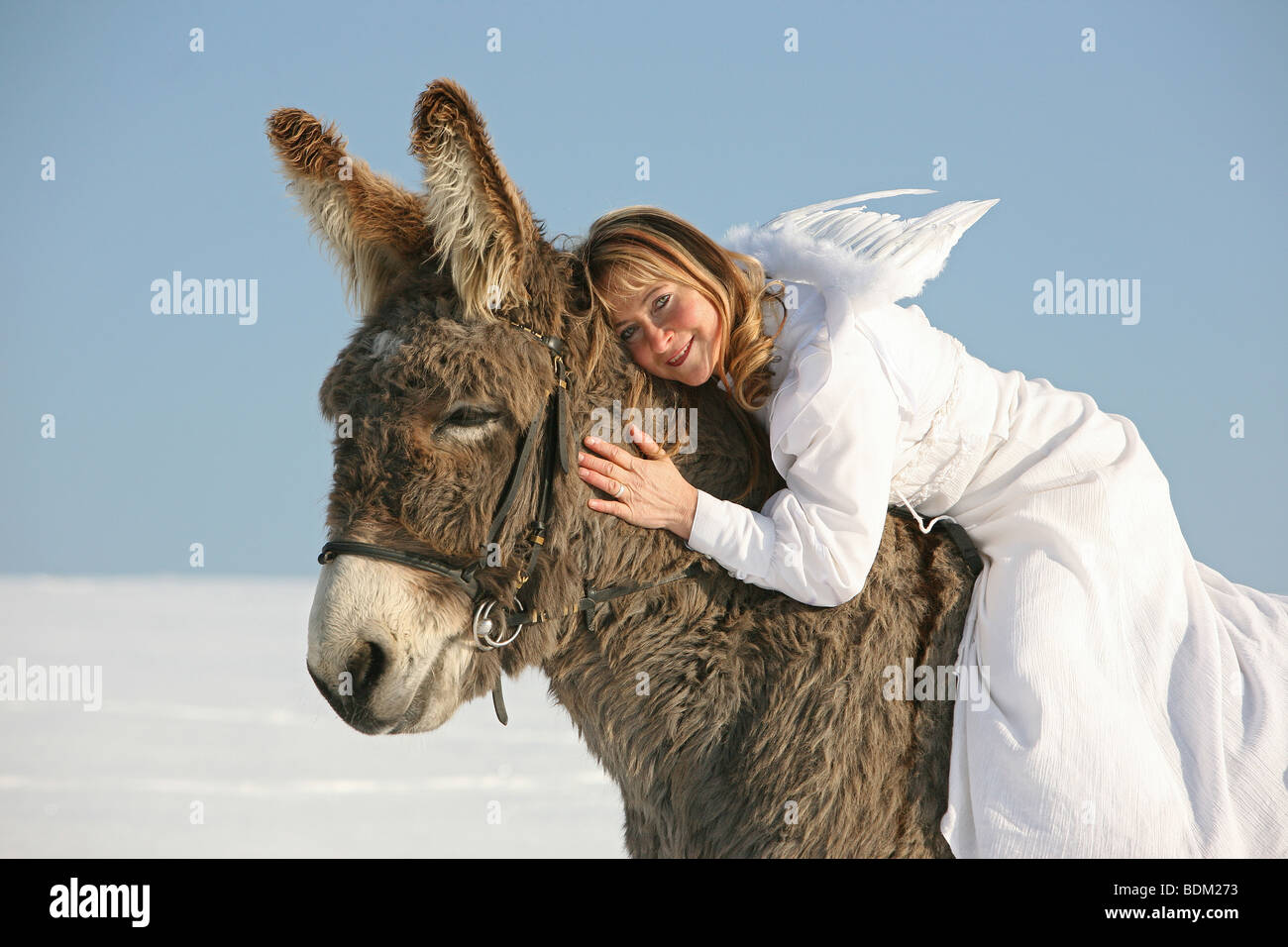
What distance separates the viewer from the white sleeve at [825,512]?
2.66m

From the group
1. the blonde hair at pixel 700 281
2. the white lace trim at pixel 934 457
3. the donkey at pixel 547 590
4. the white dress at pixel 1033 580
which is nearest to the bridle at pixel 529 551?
the donkey at pixel 547 590

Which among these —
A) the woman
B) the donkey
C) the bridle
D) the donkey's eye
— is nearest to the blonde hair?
the woman

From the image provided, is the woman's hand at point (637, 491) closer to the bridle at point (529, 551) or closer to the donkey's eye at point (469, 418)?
the bridle at point (529, 551)

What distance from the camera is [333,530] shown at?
108 inches

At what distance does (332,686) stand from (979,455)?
1887 millimetres

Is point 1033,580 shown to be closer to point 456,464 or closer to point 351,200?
point 456,464

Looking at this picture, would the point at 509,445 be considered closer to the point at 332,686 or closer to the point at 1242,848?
the point at 332,686

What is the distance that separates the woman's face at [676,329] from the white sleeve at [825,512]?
1.18ft

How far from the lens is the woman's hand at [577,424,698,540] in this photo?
276 centimetres

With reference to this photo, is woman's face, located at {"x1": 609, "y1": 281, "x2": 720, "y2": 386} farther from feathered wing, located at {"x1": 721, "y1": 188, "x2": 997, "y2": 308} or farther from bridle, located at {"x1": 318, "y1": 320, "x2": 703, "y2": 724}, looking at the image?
feathered wing, located at {"x1": 721, "y1": 188, "x2": 997, "y2": 308}

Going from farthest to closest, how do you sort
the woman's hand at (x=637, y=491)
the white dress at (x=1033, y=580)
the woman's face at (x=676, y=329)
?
the woman's face at (x=676, y=329), the woman's hand at (x=637, y=491), the white dress at (x=1033, y=580)

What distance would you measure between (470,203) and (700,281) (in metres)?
0.68

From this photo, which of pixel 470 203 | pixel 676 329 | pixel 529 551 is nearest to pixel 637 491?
pixel 529 551
